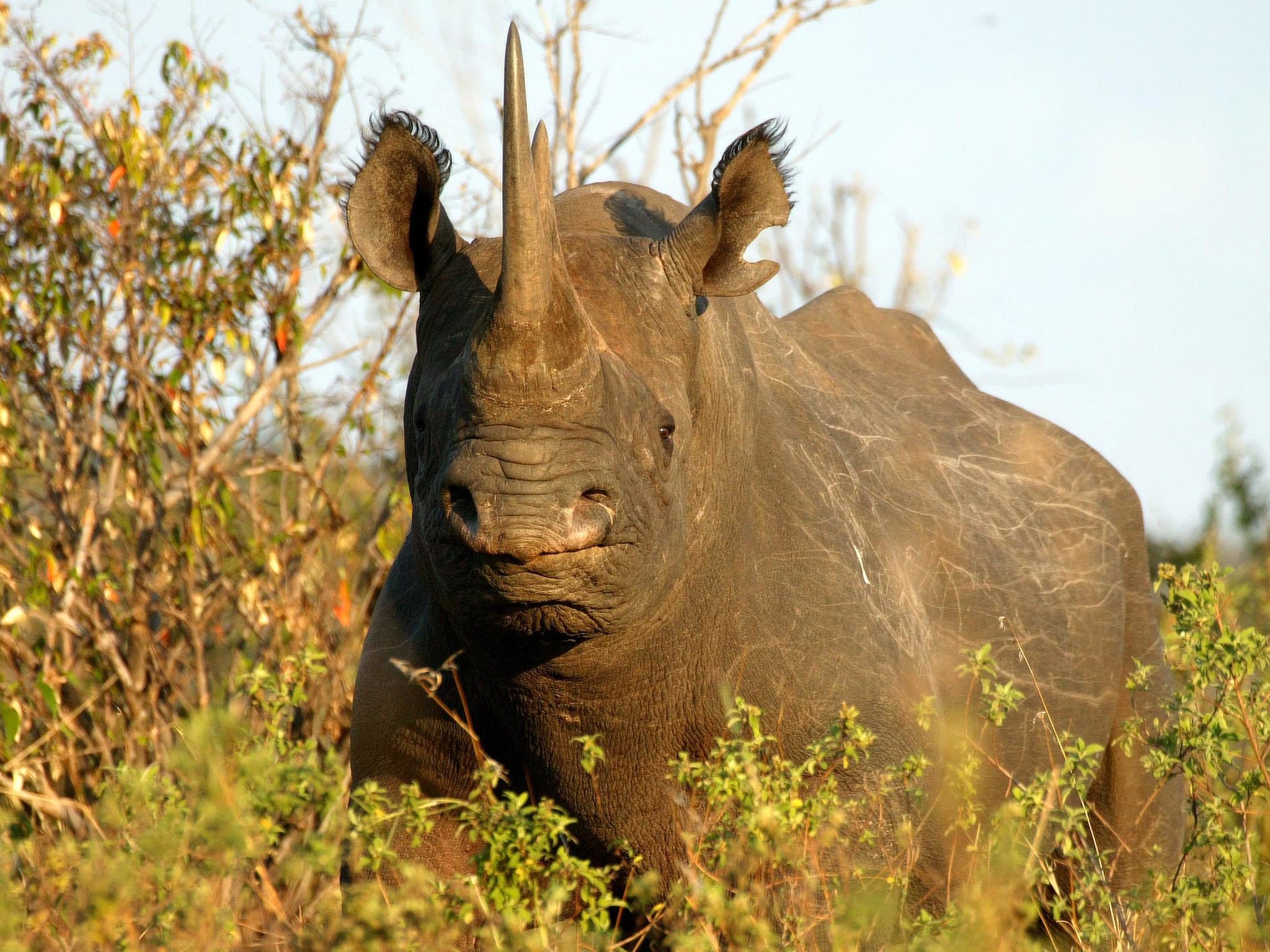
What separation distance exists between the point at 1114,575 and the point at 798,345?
1771 mm

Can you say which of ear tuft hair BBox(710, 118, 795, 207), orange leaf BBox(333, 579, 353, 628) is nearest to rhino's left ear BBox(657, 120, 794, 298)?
ear tuft hair BBox(710, 118, 795, 207)

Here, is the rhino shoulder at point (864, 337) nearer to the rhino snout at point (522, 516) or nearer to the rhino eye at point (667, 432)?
the rhino eye at point (667, 432)

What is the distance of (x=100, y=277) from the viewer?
6777 millimetres

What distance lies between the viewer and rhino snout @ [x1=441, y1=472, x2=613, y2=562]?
129 inches

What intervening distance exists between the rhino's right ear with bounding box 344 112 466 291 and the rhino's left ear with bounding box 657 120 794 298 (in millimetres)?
556

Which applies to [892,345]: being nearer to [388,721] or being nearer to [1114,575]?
[1114,575]

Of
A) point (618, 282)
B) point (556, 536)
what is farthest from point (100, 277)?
point (556, 536)

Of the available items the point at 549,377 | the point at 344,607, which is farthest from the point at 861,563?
the point at 344,607

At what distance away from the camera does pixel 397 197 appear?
4285mm

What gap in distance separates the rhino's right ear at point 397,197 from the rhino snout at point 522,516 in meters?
1.02

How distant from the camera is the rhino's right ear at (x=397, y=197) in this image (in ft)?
13.9

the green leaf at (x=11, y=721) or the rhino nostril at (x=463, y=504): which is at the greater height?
the rhino nostril at (x=463, y=504)

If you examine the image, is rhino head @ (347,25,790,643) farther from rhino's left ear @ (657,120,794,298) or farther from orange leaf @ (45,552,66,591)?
orange leaf @ (45,552,66,591)

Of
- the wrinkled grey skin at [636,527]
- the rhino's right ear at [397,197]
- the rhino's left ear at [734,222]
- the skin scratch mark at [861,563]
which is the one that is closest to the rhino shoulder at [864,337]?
the wrinkled grey skin at [636,527]
